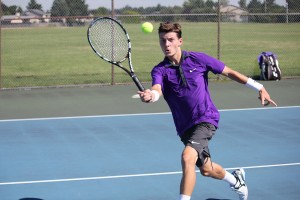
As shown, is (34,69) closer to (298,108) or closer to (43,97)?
(43,97)

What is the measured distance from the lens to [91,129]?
30.2 ft

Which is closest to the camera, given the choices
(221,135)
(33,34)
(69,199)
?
(69,199)

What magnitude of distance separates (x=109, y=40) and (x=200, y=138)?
9.65 ft

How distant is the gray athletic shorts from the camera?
5258 millimetres

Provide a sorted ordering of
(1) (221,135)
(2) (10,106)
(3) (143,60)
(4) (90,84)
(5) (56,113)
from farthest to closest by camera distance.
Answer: (3) (143,60)
(4) (90,84)
(2) (10,106)
(5) (56,113)
(1) (221,135)


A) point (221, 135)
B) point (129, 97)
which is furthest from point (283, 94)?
point (221, 135)

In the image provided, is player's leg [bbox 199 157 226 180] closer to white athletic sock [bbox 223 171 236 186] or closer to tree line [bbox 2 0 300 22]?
white athletic sock [bbox 223 171 236 186]

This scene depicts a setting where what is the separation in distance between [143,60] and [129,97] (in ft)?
29.6

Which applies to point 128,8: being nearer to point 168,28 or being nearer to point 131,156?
point 131,156

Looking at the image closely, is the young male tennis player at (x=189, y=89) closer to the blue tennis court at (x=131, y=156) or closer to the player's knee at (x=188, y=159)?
the player's knee at (x=188, y=159)

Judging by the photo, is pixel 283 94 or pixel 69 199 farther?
pixel 283 94

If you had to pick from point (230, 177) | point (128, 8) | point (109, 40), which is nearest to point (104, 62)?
point (128, 8)

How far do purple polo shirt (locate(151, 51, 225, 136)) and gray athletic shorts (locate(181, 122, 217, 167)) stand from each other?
0.04 meters

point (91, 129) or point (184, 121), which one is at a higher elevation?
point (184, 121)
